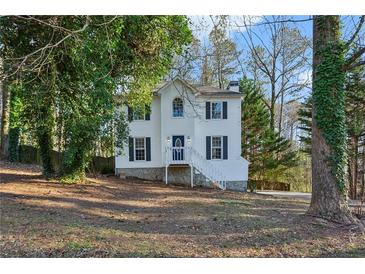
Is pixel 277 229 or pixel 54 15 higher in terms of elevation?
pixel 54 15

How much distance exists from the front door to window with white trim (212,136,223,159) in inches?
48.4

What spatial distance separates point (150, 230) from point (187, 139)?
8.07 m

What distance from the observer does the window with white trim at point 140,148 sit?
12.6 m

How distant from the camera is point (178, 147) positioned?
12.1 meters

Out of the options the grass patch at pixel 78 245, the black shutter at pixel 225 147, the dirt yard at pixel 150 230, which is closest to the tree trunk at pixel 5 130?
the dirt yard at pixel 150 230

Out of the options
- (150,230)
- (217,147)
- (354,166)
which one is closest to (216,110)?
(217,147)

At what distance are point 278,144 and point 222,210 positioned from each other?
9009mm

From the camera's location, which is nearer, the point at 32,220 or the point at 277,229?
the point at 32,220

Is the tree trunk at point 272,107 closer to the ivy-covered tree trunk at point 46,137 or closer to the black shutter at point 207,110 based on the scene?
the black shutter at point 207,110

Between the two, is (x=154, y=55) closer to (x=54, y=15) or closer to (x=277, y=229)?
(x=54, y=15)

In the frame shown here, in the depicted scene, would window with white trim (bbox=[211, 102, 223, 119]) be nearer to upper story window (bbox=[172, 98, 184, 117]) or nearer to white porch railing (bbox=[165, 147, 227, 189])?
upper story window (bbox=[172, 98, 184, 117])
